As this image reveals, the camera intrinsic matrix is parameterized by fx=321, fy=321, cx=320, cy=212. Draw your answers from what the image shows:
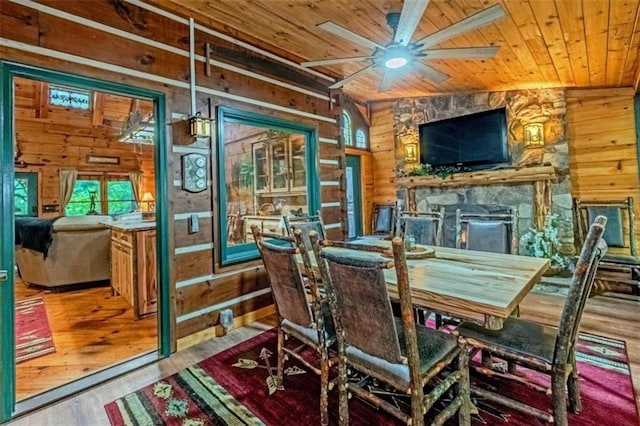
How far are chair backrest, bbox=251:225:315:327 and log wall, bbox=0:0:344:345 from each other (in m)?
1.14

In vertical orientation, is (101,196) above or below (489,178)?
above

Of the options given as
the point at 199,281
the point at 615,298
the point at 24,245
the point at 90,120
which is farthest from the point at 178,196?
the point at 90,120

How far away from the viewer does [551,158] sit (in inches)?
174

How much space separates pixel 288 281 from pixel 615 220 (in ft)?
14.4

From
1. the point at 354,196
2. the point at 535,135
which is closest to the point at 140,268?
the point at 354,196

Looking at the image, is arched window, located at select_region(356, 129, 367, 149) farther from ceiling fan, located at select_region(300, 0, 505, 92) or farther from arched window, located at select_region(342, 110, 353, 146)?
ceiling fan, located at select_region(300, 0, 505, 92)

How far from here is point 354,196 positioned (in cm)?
689

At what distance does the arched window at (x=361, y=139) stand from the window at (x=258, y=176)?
294 cm

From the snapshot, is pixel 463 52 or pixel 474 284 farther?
pixel 463 52

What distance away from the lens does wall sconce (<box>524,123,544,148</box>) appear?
174 inches

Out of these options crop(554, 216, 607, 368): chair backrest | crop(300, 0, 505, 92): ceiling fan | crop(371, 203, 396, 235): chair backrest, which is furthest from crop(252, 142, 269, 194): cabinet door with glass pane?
crop(554, 216, 607, 368): chair backrest

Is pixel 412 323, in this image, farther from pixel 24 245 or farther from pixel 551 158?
pixel 24 245

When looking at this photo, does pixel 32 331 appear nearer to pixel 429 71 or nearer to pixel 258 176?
pixel 258 176

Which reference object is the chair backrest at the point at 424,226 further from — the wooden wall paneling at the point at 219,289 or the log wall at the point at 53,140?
the log wall at the point at 53,140
